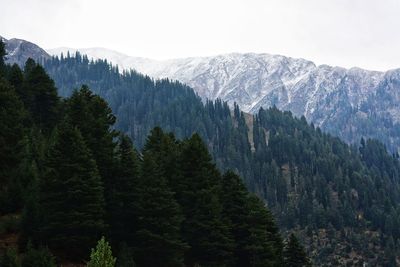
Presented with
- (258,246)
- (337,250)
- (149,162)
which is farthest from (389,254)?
(149,162)

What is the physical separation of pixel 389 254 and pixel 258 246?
13817 cm

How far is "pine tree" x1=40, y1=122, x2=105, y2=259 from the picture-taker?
1304 inches

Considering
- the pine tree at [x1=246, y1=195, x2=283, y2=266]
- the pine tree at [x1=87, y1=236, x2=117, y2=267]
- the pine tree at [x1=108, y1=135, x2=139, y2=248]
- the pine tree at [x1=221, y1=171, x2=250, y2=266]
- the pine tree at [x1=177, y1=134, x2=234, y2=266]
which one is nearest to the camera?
the pine tree at [x1=87, y1=236, x2=117, y2=267]

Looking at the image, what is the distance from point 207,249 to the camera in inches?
1681

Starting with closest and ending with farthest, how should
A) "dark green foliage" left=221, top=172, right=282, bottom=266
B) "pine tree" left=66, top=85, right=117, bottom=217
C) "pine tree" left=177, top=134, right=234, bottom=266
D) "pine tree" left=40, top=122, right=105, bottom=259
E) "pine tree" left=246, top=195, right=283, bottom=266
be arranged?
1. "pine tree" left=40, top=122, right=105, bottom=259
2. "pine tree" left=66, top=85, right=117, bottom=217
3. "pine tree" left=177, top=134, right=234, bottom=266
4. "pine tree" left=246, top=195, right=283, bottom=266
5. "dark green foliage" left=221, top=172, right=282, bottom=266

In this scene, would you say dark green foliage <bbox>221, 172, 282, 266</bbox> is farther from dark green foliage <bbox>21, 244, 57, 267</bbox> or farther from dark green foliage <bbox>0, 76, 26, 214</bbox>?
dark green foliage <bbox>21, 244, 57, 267</bbox>

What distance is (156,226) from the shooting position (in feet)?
126

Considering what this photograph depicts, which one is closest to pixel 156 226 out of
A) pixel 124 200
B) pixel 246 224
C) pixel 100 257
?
pixel 124 200

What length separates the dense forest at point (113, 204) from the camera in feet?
110

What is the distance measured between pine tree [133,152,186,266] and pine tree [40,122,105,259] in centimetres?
390

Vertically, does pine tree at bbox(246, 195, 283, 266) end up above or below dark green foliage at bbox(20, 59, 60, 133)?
below

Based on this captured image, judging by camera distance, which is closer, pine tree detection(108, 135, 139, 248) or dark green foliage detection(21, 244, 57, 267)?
dark green foliage detection(21, 244, 57, 267)

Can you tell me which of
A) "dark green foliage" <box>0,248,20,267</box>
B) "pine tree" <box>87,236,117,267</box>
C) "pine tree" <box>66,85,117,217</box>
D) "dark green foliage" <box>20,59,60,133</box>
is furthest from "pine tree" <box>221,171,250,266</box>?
"dark green foliage" <box>20,59,60,133</box>

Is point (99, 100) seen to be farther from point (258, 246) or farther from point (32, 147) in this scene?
point (258, 246)
